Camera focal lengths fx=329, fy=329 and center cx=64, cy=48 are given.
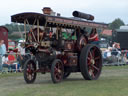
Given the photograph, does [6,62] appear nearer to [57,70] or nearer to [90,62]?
[90,62]

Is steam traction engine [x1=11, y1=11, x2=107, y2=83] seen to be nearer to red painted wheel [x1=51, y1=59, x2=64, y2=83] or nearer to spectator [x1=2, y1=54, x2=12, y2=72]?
red painted wheel [x1=51, y1=59, x2=64, y2=83]

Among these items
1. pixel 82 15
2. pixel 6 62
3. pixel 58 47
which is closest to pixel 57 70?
pixel 58 47

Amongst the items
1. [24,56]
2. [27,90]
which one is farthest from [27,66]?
[24,56]

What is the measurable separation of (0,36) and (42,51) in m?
20.7

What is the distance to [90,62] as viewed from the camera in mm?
11766

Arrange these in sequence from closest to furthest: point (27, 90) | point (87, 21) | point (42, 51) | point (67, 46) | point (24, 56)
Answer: point (27, 90) → point (42, 51) → point (67, 46) → point (87, 21) → point (24, 56)

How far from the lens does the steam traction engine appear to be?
10.3 metres

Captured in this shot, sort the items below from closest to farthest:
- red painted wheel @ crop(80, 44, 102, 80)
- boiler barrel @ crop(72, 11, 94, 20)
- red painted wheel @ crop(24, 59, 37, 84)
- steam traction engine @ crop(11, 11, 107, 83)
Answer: steam traction engine @ crop(11, 11, 107, 83) → red painted wheel @ crop(24, 59, 37, 84) → red painted wheel @ crop(80, 44, 102, 80) → boiler barrel @ crop(72, 11, 94, 20)

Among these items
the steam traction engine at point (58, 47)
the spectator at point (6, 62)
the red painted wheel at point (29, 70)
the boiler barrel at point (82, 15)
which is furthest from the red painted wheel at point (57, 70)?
the spectator at point (6, 62)

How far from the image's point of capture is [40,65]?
10.8 meters

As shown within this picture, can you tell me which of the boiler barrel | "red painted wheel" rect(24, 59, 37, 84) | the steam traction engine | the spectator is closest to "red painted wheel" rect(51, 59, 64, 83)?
the steam traction engine

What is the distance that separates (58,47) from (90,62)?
1.48 meters

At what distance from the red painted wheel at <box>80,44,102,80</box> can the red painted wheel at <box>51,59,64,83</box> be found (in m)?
0.88

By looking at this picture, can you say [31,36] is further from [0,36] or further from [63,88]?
[0,36]
